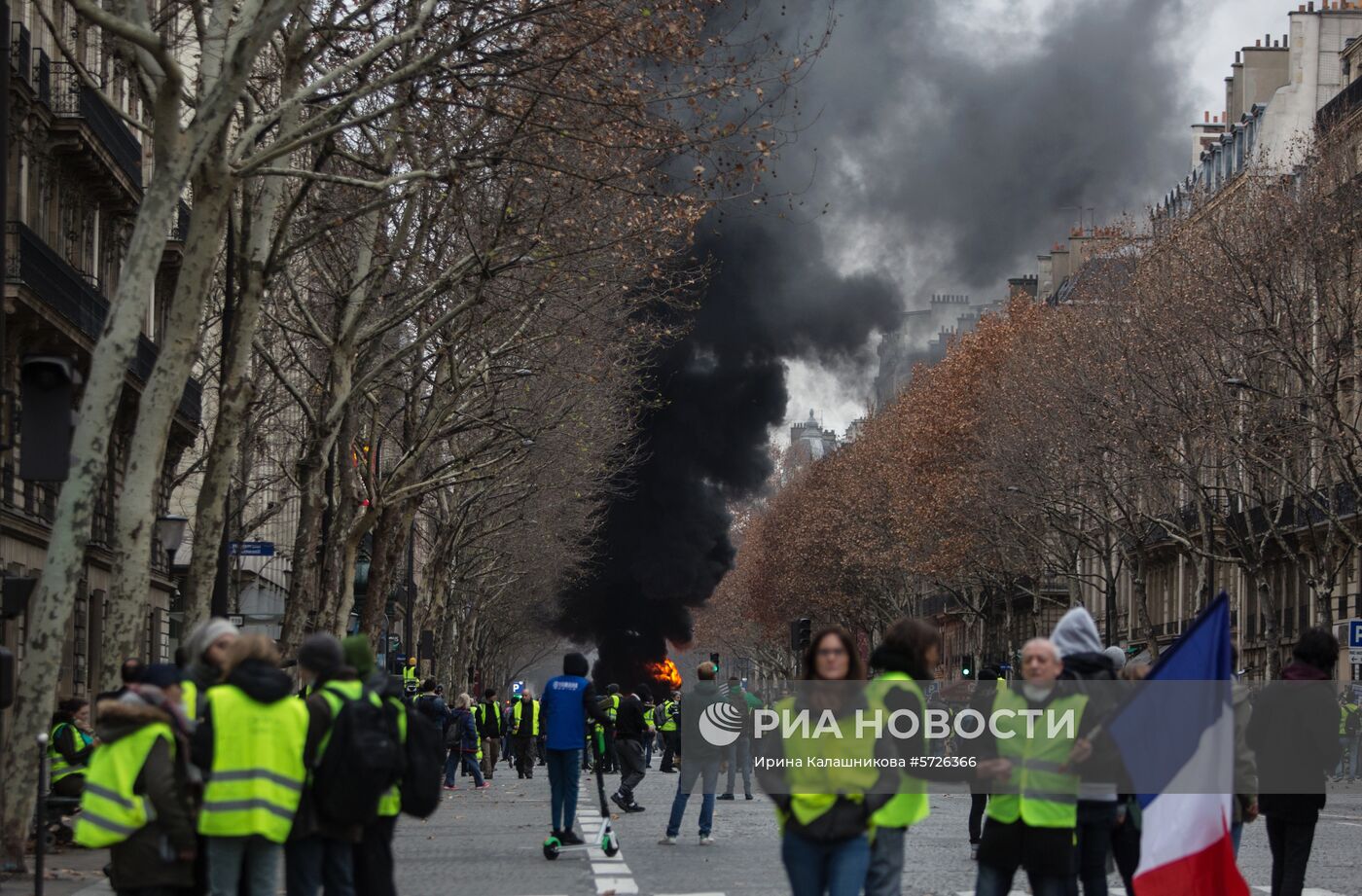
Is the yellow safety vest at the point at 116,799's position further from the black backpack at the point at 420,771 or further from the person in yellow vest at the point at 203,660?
the black backpack at the point at 420,771

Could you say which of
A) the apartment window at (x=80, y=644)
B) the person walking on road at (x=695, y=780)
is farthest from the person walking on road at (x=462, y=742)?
the person walking on road at (x=695, y=780)

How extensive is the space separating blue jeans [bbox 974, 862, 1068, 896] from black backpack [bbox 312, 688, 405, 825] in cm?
236

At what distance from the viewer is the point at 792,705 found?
8914 mm

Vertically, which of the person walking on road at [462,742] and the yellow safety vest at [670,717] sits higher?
the yellow safety vest at [670,717]

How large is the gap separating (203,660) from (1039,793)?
3.44m

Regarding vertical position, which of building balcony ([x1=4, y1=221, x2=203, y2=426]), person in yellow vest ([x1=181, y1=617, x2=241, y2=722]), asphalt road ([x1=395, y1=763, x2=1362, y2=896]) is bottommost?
asphalt road ([x1=395, y1=763, x2=1362, y2=896])

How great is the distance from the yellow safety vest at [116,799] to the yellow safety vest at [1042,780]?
328cm

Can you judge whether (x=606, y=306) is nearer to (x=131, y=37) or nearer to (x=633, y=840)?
(x=633, y=840)

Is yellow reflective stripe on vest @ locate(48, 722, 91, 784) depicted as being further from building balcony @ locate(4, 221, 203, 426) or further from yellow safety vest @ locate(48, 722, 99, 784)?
building balcony @ locate(4, 221, 203, 426)

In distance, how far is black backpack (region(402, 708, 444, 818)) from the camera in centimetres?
961

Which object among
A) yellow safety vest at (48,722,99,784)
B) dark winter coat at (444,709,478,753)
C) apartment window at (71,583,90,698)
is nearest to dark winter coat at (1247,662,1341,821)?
yellow safety vest at (48,722,99,784)

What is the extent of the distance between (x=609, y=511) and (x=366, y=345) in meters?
37.3

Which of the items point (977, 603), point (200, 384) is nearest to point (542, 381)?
point (200, 384)

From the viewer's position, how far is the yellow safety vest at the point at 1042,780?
29.5 ft
